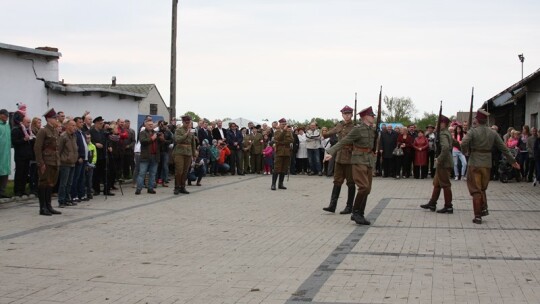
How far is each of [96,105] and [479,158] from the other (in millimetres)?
15896

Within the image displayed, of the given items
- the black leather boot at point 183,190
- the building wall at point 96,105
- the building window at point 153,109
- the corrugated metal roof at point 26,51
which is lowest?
the black leather boot at point 183,190

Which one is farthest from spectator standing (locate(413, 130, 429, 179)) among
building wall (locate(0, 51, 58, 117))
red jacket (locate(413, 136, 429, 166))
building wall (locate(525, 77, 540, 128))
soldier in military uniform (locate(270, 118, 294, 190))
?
building wall (locate(0, 51, 58, 117))

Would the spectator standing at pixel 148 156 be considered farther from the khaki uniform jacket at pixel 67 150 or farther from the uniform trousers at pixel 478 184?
the uniform trousers at pixel 478 184

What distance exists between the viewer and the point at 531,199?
1786cm

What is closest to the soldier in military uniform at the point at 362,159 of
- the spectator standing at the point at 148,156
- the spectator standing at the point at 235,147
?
the spectator standing at the point at 148,156

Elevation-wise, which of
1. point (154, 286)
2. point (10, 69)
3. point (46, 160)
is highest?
point (10, 69)

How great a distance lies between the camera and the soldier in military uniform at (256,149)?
2770 centimetres

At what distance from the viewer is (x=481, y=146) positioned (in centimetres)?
1322

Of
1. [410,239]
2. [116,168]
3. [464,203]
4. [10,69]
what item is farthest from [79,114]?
[410,239]

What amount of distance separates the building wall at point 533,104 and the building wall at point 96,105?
14.1 meters

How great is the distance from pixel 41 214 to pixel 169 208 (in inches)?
102

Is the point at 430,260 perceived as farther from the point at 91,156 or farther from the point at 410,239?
the point at 91,156

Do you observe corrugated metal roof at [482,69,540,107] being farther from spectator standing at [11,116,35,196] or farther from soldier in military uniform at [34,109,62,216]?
soldier in military uniform at [34,109,62,216]

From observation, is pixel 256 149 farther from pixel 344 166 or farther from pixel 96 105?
pixel 344 166
